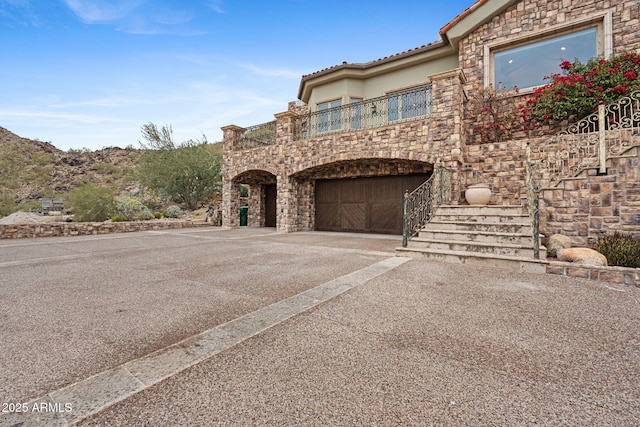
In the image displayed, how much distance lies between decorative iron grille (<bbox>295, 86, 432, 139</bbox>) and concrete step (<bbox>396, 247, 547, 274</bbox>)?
5.34 m

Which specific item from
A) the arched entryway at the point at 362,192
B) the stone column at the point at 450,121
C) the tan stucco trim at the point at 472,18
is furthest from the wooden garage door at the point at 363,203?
the tan stucco trim at the point at 472,18

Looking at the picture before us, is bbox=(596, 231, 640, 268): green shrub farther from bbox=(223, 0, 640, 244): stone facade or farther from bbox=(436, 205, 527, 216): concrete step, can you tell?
bbox=(436, 205, 527, 216): concrete step

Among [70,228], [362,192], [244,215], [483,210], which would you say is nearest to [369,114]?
[362,192]

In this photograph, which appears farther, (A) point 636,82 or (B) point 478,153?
(B) point 478,153

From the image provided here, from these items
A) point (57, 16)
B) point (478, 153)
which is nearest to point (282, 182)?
point (478, 153)

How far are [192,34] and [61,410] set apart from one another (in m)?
16.9

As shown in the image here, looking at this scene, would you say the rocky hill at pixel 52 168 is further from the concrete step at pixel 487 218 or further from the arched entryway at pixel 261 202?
the concrete step at pixel 487 218

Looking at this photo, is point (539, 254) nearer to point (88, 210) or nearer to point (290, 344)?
point (290, 344)

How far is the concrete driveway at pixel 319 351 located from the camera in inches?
55.8

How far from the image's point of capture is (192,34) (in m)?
13.7

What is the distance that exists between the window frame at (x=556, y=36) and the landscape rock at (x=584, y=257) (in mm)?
6470

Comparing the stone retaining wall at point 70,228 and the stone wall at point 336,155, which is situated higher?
the stone wall at point 336,155

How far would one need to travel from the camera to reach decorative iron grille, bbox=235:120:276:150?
41.2 ft

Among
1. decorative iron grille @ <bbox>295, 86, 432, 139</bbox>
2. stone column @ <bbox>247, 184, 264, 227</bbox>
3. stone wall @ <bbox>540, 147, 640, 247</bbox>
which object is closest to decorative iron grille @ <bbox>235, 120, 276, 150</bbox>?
A: decorative iron grille @ <bbox>295, 86, 432, 139</bbox>
